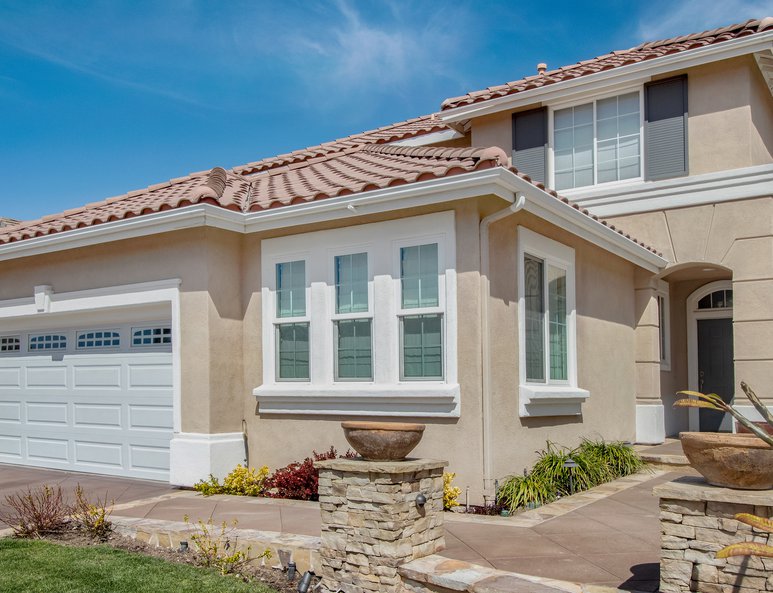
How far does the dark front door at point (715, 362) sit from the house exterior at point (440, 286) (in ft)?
0.14

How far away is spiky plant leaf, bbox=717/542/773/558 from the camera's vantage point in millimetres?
4215

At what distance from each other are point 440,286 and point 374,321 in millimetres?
984

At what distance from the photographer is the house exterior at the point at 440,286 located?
8.94 m

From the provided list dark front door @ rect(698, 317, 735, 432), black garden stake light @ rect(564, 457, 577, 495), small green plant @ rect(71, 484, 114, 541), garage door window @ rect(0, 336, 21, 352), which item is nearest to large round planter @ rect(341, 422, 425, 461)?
small green plant @ rect(71, 484, 114, 541)

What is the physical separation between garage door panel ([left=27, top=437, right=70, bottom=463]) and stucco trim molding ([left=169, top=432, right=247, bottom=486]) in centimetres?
307

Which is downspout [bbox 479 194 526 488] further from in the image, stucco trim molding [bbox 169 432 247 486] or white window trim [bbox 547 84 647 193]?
white window trim [bbox 547 84 647 193]

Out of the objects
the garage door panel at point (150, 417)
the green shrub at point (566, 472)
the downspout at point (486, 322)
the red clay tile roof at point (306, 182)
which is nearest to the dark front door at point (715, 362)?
the red clay tile roof at point (306, 182)

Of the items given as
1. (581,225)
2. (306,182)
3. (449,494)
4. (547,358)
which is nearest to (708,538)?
(449,494)

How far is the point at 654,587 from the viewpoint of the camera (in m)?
5.34

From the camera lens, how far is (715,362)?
15.3 m

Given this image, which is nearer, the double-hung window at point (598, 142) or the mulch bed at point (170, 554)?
the mulch bed at point (170, 554)

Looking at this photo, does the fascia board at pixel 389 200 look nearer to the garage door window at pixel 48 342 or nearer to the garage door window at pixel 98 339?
the garage door window at pixel 98 339

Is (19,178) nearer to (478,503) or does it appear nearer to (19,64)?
(19,64)

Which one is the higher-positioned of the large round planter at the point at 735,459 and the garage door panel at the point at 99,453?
the large round planter at the point at 735,459
